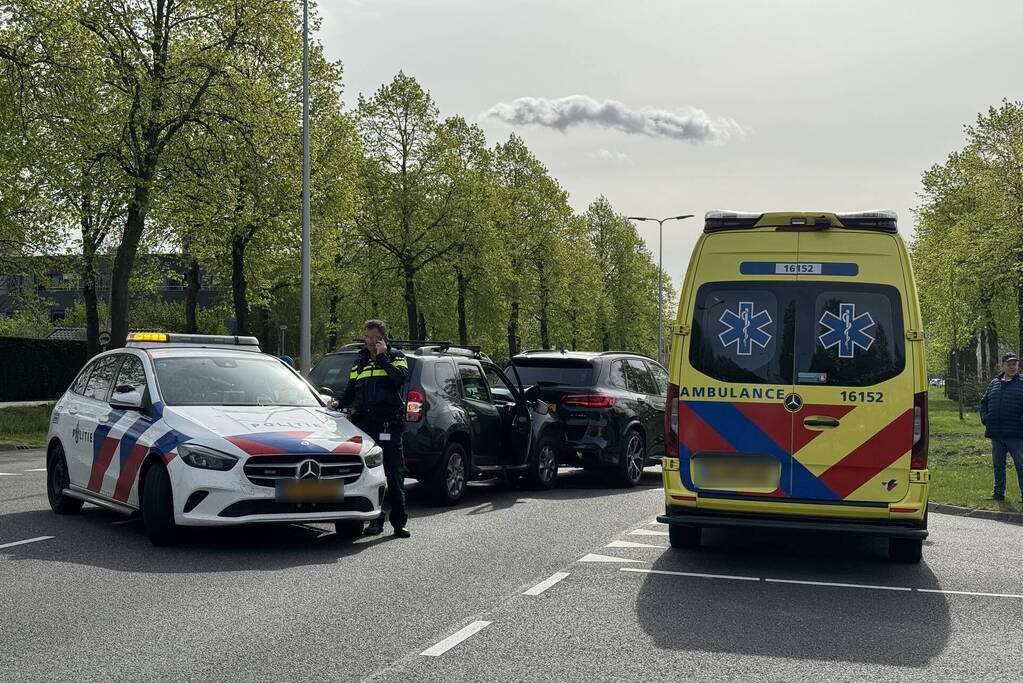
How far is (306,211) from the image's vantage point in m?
25.2

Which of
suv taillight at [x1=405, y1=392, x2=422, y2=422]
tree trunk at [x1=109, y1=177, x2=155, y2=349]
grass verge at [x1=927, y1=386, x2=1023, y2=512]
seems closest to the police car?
suv taillight at [x1=405, y1=392, x2=422, y2=422]

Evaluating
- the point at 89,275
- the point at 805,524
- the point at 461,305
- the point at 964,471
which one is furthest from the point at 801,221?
the point at 461,305

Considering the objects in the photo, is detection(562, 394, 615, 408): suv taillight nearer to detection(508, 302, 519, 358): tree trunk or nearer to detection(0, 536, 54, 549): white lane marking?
detection(0, 536, 54, 549): white lane marking

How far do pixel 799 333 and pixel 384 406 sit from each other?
3.52 m

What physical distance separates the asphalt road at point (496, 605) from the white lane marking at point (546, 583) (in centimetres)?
3

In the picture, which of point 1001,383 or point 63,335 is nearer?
point 1001,383

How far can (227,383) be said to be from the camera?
9.70 metres

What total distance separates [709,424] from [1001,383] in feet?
22.1

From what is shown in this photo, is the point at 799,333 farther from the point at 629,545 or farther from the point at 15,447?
the point at 15,447

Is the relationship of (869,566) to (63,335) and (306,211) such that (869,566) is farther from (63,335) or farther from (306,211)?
(63,335)

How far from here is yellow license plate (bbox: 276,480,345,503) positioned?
8.45m

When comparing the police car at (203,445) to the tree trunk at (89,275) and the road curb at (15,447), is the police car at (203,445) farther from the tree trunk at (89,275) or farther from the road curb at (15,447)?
the tree trunk at (89,275)

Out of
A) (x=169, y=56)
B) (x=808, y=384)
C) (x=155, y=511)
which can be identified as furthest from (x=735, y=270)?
(x=169, y=56)

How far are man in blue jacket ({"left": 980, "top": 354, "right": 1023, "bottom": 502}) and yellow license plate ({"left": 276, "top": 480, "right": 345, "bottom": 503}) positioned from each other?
822 centimetres
